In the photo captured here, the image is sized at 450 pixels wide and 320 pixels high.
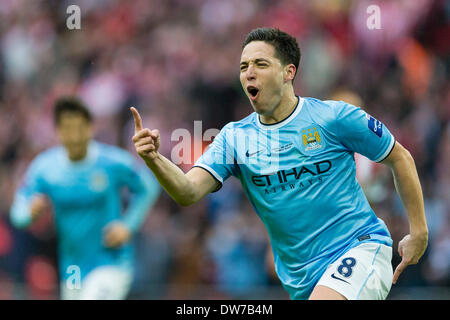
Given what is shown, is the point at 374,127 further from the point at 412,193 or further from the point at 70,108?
the point at 70,108

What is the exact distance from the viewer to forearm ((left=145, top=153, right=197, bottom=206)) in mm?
4574

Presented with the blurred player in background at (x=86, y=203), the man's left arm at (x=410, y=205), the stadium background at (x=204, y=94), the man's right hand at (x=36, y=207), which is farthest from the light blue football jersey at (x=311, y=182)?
the stadium background at (x=204, y=94)

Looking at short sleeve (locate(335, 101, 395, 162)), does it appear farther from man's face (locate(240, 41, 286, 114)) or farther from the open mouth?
the open mouth

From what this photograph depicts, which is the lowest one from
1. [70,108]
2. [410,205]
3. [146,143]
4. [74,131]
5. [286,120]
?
[410,205]

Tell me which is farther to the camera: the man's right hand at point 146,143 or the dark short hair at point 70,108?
the dark short hair at point 70,108

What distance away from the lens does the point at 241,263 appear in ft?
33.3

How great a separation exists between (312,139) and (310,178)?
0.27m

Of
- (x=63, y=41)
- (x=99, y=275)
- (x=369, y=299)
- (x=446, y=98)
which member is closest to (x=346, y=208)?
(x=369, y=299)

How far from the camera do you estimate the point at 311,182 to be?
5.10 metres

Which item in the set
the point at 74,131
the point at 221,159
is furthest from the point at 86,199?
the point at 221,159

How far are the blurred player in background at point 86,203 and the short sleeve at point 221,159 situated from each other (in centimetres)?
276

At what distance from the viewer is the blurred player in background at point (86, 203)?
7.84m

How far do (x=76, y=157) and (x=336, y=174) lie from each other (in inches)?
153

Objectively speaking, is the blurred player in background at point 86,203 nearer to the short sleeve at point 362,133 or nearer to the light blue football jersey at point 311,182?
the light blue football jersey at point 311,182
